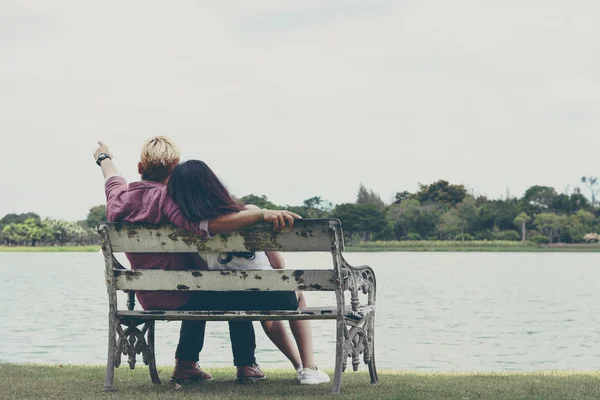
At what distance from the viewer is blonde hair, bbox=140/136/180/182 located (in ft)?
18.0

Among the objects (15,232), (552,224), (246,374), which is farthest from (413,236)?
(246,374)

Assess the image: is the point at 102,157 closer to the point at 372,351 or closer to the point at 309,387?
the point at 309,387

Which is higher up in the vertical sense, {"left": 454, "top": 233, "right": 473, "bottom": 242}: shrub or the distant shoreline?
{"left": 454, "top": 233, "right": 473, "bottom": 242}: shrub

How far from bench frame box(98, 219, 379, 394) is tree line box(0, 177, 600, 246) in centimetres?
9470

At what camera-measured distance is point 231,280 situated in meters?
5.10

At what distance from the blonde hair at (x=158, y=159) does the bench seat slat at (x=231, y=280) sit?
641 mm

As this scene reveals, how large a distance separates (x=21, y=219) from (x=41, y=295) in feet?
464

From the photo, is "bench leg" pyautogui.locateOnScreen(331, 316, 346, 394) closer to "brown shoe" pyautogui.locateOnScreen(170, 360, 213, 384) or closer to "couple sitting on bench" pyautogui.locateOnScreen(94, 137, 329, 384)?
"couple sitting on bench" pyautogui.locateOnScreen(94, 137, 329, 384)

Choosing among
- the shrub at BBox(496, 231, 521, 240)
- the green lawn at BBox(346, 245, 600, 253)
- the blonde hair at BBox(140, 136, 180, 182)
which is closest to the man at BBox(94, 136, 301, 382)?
the blonde hair at BBox(140, 136, 180, 182)

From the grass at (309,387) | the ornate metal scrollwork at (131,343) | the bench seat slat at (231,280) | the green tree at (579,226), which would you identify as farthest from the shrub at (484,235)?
the bench seat slat at (231,280)

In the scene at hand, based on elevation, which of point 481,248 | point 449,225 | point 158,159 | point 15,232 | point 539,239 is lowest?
point 481,248

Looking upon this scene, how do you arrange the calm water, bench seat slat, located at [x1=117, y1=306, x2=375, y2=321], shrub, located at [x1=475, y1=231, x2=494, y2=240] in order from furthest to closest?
shrub, located at [x1=475, y1=231, x2=494, y2=240] < the calm water < bench seat slat, located at [x1=117, y1=306, x2=375, y2=321]

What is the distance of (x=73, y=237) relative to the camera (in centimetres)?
14100

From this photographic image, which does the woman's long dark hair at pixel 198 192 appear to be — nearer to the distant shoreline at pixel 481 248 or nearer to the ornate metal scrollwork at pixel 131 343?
the ornate metal scrollwork at pixel 131 343
